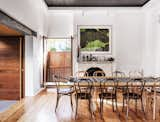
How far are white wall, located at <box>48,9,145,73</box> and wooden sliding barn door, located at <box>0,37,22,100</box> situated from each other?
2.81 metres

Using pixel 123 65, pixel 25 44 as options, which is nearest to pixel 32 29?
pixel 25 44

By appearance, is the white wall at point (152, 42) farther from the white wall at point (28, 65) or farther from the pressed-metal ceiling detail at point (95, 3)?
the white wall at point (28, 65)

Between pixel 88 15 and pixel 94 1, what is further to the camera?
pixel 88 15

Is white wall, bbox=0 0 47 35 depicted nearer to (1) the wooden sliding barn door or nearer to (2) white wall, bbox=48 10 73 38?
(2) white wall, bbox=48 10 73 38

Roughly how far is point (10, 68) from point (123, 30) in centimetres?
485

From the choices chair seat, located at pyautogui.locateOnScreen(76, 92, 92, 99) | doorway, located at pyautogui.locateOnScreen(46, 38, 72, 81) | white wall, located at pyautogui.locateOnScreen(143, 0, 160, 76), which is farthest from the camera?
doorway, located at pyautogui.locateOnScreen(46, 38, 72, 81)

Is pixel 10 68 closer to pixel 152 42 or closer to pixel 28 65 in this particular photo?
pixel 28 65

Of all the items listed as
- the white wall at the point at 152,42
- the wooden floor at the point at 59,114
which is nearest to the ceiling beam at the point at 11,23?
the wooden floor at the point at 59,114

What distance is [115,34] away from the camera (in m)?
8.93

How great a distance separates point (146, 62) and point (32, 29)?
4.75 metres

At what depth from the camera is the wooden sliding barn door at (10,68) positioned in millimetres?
6629

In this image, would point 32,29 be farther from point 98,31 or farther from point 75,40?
point 98,31

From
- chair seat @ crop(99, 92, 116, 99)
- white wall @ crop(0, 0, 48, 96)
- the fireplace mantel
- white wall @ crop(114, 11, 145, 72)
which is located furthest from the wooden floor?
white wall @ crop(114, 11, 145, 72)

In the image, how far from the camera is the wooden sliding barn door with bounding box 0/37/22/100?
21.7ft
